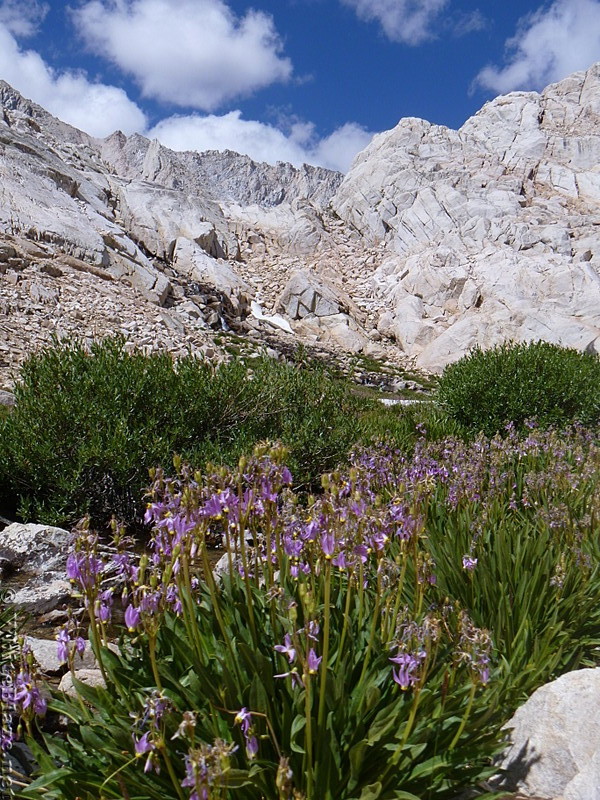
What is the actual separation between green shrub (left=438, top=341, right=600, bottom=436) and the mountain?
1252 centimetres

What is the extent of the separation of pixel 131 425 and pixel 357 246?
161 ft

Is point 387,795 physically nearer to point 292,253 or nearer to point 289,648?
point 289,648

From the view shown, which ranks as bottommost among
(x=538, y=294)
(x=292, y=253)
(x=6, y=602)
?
(x=6, y=602)

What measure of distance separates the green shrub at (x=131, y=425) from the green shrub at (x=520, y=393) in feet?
10.7

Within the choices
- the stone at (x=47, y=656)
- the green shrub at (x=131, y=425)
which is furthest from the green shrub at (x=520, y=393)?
the stone at (x=47, y=656)

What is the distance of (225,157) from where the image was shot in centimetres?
17212

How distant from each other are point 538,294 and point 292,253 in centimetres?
2272

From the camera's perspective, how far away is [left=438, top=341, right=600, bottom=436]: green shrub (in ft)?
34.5

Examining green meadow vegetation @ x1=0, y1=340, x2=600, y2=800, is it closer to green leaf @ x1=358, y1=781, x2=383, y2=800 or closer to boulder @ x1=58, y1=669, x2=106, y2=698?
green leaf @ x1=358, y1=781, x2=383, y2=800

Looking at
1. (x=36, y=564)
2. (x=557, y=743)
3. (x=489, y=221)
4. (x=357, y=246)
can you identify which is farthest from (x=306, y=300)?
(x=557, y=743)

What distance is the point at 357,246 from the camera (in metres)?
53.2

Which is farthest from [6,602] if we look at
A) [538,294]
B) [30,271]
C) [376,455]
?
[538,294]

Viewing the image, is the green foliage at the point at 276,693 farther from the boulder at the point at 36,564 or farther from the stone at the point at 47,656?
the boulder at the point at 36,564

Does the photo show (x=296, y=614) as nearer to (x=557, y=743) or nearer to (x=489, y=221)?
(x=557, y=743)
